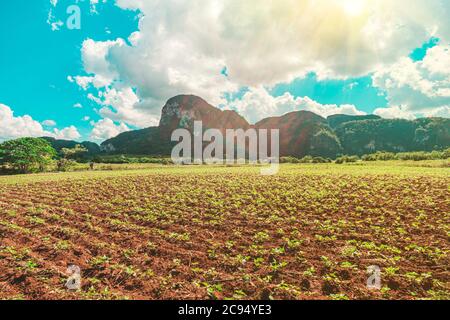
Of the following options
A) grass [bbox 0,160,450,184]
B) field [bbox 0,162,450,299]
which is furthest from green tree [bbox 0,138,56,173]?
field [bbox 0,162,450,299]

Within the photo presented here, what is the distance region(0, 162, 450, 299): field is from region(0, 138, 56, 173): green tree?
53.9 meters

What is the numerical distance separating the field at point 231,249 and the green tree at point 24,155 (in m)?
53.9

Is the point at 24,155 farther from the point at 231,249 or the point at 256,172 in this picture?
the point at 231,249

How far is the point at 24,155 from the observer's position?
196 ft

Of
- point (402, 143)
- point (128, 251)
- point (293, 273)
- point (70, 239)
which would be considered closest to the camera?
point (293, 273)

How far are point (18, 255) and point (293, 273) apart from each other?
9.18 m

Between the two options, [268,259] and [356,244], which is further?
[356,244]

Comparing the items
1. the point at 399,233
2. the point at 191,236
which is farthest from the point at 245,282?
the point at 399,233

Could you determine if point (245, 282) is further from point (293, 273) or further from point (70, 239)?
point (70, 239)

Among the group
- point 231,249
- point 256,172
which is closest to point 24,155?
point 256,172

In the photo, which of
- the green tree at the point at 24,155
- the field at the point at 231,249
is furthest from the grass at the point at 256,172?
the field at the point at 231,249

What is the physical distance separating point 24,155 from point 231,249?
68.5 metres
